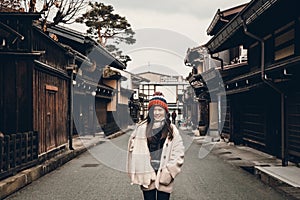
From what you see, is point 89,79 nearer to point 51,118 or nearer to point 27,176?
point 51,118

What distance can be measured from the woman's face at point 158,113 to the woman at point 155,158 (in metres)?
0.05

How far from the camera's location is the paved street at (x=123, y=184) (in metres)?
8.98

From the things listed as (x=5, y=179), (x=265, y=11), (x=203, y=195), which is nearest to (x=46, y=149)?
(x=5, y=179)

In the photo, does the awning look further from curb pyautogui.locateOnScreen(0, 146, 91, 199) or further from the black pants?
curb pyautogui.locateOnScreen(0, 146, 91, 199)

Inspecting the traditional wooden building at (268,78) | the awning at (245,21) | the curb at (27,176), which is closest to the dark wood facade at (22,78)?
the curb at (27,176)

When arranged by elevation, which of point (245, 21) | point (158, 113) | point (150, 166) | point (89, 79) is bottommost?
point (150, 166)

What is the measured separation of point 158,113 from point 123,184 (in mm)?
5100

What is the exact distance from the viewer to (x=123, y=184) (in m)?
10.5

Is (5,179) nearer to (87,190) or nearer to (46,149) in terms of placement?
(87,190)

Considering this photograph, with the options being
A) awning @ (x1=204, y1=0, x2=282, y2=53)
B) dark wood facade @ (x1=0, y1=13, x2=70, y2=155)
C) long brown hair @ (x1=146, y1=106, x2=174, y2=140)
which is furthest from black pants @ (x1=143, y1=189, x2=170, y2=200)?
dark wood facade @ (x1=0, y1=13, x2=70, y2=155)

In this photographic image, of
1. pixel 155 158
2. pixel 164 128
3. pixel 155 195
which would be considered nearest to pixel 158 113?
pixel 164 128

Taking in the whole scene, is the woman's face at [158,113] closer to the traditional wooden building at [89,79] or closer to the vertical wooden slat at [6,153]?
the vertical wooden slat at [6,153]

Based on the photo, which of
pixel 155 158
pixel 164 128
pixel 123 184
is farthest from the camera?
pixel 123 184

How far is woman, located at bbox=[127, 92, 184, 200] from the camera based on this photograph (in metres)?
5.50
